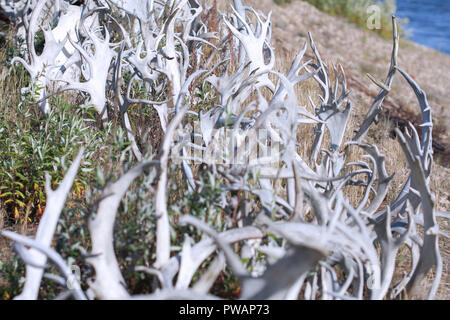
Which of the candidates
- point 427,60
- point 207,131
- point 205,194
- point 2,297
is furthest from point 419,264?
point 427,60

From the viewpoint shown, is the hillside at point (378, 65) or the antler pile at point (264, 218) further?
the hillside at point (378, 65)

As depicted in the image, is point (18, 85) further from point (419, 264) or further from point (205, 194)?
point (419, 264)

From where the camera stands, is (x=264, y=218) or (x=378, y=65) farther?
(x=378, y=65)

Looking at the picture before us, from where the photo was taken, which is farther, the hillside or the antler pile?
the hillside

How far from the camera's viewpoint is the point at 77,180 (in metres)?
2.98

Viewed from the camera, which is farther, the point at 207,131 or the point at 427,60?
the point at 427,60

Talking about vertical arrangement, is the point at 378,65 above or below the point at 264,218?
above
